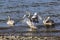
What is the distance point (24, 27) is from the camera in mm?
20062

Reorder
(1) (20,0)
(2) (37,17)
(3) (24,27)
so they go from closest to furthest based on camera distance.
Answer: (3) (24,27) → (2) (37,17) → (1) (20,0)

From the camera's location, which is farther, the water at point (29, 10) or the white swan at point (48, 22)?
the white swan at point (48, 22)

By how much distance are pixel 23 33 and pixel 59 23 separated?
3.61 m

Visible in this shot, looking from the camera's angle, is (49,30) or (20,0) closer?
(49,30)

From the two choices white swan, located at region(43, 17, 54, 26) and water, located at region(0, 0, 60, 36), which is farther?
white swan, located at region(43, 17, 54, 26)

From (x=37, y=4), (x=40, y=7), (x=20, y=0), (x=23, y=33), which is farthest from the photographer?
(x=20, y=0)

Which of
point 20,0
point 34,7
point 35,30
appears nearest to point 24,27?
point 35,30

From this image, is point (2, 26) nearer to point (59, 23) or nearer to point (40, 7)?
point (59, 23)

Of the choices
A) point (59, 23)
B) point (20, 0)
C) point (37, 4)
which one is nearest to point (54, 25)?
point (59, 23)

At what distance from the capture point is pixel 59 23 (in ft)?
68.2

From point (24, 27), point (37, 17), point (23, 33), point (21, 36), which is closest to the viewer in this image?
point (21, 36)

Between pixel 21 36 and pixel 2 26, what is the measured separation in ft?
13.1

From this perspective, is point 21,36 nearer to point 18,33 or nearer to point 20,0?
point 18,33

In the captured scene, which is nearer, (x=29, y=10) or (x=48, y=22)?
(x=48, y=22)
